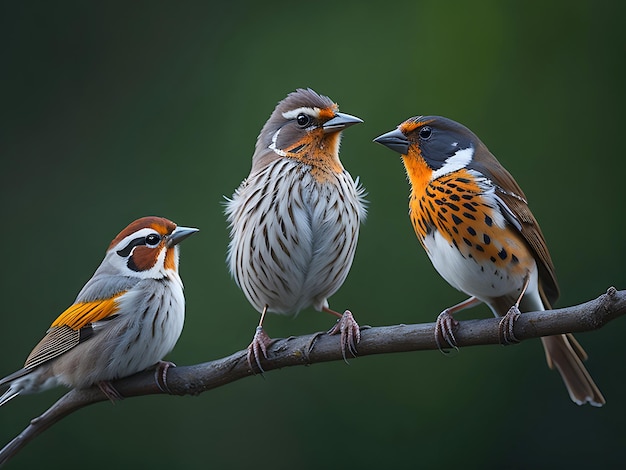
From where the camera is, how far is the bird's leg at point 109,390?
4082mm

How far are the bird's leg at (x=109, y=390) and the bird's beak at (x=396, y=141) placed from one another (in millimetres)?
1545

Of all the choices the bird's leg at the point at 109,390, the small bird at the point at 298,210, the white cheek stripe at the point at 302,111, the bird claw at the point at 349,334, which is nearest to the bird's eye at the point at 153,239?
the small bird at the point at 298,210

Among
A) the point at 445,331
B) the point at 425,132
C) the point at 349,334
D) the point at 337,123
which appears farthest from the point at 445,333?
the point at 337,123

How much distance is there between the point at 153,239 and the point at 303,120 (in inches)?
32.3

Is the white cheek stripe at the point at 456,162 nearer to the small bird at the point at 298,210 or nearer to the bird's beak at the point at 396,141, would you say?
the bird's beak at the point at 396,141

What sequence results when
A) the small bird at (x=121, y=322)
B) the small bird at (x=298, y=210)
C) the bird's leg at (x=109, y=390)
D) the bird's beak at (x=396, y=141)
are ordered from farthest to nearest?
the small bird at (x=298, y=210)
the small bird at (x=121, y=322)
the bird's leg at (x=109, y=390)
the bird's beak at (x=396, y=141)

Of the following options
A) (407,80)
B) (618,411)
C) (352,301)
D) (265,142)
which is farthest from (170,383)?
(618,411)

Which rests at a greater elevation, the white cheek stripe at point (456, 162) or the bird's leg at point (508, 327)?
the white cheek stripe at point (456, 162)

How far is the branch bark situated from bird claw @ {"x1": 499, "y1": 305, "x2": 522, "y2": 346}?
18 millimetres

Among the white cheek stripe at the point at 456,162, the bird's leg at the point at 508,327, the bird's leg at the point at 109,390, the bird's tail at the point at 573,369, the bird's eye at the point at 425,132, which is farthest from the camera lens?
the bird's leg at the point at 109,390

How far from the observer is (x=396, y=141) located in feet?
12.2

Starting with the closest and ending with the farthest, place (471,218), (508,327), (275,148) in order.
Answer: (508,327), (471,218), (275,148)

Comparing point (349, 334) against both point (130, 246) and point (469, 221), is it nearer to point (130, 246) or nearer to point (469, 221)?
point (469, 221)

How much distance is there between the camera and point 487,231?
387 cm
